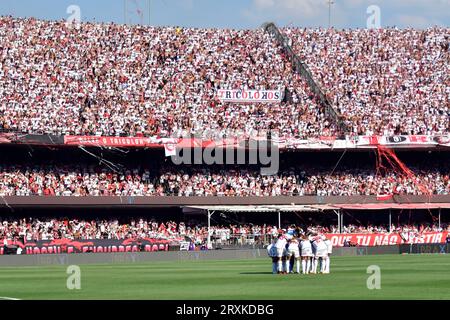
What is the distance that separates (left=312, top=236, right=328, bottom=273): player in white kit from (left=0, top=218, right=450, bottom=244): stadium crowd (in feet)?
106

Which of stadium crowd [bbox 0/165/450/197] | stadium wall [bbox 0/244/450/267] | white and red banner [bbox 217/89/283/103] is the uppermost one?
white and red banner [bbox 217/89/283/103]

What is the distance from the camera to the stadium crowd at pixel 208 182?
254 ft

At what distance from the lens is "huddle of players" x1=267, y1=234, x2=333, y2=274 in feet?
129

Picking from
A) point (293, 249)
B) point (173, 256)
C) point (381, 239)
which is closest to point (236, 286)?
point (293, 249)

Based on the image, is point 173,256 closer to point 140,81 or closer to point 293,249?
point 140,81

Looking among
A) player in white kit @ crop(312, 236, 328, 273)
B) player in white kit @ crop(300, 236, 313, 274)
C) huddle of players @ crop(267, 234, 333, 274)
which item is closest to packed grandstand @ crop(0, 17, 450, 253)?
huddle of players @ crop(267, 234, 333, 274)

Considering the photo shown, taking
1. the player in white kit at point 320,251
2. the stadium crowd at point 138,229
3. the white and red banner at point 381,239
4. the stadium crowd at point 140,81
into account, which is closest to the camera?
the player in white kit at point 320,251

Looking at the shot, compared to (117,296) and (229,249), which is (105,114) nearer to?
(229,249)

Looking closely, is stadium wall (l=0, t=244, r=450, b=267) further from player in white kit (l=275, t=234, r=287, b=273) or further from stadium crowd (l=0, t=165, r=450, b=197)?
player in white kit (l=275, t=234, r=287, b=273)

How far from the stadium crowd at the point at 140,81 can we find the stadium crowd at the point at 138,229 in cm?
674

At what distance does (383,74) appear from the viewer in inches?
3600

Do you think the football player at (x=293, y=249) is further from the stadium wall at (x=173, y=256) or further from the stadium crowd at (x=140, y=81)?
the stadium crowd at (x=140, y=81)

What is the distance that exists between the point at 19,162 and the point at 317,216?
23521mm

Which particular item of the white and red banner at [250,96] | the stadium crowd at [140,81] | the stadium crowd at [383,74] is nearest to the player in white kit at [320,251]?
the stadium crowd at [140,81]
